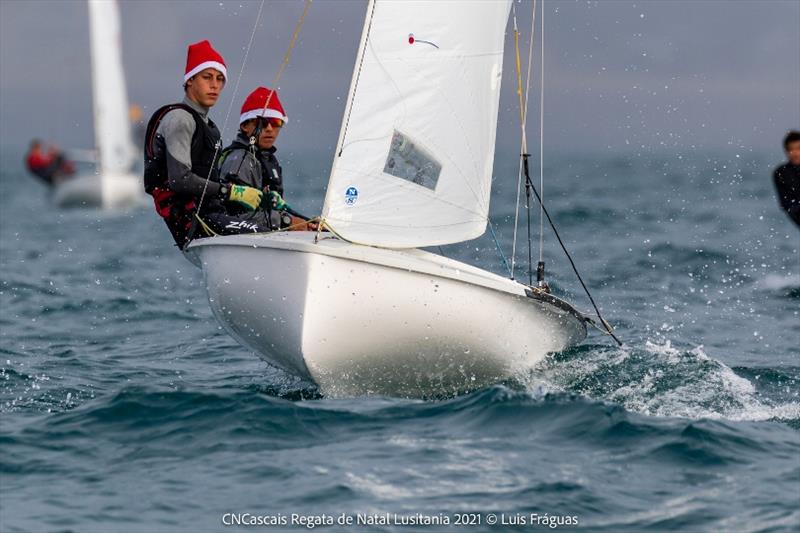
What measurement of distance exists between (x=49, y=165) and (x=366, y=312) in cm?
4209

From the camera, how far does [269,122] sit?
8266 mm

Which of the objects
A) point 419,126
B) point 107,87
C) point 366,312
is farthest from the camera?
point 107,87

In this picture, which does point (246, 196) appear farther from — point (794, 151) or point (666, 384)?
point (794, 151)

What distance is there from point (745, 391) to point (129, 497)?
4.49 m

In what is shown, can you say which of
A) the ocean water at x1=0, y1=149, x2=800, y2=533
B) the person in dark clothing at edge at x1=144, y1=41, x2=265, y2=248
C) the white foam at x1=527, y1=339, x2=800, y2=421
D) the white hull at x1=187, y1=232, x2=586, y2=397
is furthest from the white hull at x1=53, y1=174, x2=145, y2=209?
the white hull at x1=187, y1=232, x2=586, y2=397

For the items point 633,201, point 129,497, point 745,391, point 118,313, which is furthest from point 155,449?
point 633,201

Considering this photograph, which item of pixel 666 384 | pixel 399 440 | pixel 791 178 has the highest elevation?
pixel 791 178

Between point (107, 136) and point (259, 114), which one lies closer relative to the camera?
point (259, 114)

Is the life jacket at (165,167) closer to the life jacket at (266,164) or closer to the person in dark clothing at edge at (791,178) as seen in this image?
the life jacket at (266,164)

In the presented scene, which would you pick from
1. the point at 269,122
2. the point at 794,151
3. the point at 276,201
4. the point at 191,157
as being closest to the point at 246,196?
the point at 276,201

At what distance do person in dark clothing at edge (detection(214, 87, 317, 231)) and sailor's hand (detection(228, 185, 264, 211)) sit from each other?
11cm

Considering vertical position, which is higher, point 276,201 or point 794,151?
point 794,151

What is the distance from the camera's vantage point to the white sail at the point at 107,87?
3412cm

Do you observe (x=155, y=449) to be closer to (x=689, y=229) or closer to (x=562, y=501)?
(x=562, y=501)
